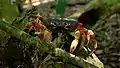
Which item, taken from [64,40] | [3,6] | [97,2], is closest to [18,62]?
[64,40]

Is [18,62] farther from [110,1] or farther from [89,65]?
[110,1]

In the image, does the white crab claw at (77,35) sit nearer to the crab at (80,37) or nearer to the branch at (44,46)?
the crab at (80,37)

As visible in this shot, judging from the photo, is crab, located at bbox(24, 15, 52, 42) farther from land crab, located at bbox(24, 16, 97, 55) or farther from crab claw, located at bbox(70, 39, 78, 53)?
crab claw, located at bbox(70, 39, 78, 53)

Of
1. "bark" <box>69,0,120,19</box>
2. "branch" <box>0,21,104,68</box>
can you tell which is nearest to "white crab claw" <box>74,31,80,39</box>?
"branch" <box>0,21,104,68</box>

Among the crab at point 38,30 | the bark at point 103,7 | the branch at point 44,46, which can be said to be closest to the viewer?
the branch at point 44,46

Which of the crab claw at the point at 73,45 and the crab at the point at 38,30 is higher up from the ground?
the crab at the point at 38,30

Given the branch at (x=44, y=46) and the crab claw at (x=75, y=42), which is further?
the crab claw at (x=75, y=42)

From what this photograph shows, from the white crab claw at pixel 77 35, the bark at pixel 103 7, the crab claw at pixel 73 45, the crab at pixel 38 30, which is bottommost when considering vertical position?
the bark at pixel 103 7

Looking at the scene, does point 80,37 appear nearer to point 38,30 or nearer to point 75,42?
point 75,42

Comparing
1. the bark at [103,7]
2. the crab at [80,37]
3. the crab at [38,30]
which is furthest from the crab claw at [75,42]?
the bark at [103,7]

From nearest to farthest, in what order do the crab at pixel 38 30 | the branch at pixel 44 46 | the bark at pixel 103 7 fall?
the branch at pixel 44 46 < the crab at pixel 38 30 < the bark at pixel 103 7

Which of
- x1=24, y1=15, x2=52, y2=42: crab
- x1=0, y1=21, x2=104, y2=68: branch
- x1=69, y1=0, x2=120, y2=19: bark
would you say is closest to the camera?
x1=0, y1=21, x2=104, y2=68: branch
